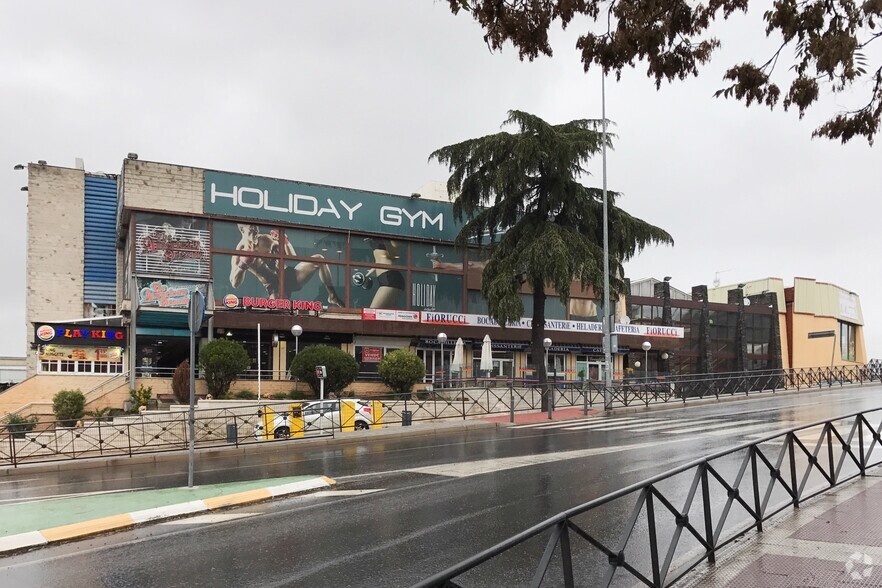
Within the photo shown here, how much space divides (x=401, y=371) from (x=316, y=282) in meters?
7.92

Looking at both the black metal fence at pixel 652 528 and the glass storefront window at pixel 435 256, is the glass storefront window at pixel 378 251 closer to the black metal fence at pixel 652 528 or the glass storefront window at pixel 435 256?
the glass storefront window at pixel 435 256

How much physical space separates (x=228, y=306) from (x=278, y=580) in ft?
96.5

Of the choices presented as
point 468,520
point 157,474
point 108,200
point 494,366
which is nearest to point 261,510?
point 468,520

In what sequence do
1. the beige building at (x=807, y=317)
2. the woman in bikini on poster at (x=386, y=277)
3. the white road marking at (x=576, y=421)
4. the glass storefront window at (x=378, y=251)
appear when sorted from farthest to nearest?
1. the beige building at (x=807, y=317)
2. the woman in bikini on poster at (x=386, y=277)
3. the glass storefront window at (x=378, y=251)
4. the white road marking at (x=576, y=421)

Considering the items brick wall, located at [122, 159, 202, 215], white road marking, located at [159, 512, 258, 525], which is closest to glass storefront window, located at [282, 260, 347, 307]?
brick wall, located at [122, 159, 202, 215]

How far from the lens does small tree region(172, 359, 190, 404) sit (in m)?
30.2

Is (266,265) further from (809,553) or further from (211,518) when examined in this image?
(809,553)

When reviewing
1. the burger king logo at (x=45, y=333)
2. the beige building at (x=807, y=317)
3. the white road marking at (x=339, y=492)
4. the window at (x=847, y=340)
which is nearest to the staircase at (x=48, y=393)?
the burger king logo at (x=45, y=333)

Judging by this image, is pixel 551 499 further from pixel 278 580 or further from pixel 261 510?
pixel 278 580

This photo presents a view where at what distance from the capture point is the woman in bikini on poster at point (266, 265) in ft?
115

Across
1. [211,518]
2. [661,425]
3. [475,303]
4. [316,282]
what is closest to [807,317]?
[475,303]

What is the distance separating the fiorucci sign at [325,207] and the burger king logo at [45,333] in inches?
378

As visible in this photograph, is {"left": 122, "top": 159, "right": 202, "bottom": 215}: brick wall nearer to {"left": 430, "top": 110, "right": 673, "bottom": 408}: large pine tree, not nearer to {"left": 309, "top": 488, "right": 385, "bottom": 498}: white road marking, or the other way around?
{"left": 430, "top": 110, "right": 673, "bottom": 408}: large pine tree

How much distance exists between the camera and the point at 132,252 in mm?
33344
